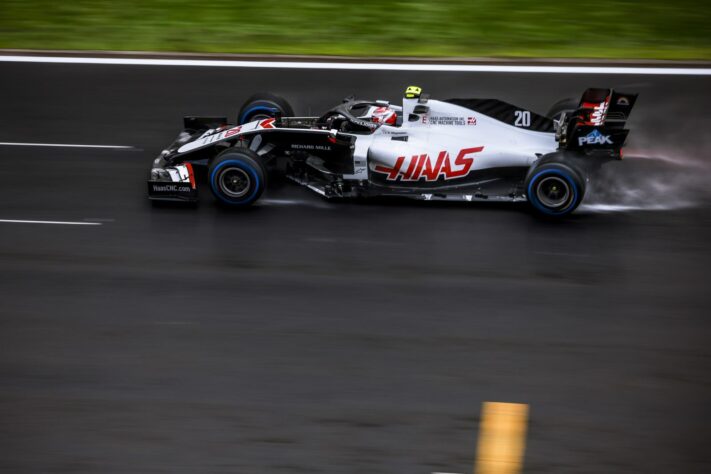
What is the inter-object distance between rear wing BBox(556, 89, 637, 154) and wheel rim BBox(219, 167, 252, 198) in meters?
3.67

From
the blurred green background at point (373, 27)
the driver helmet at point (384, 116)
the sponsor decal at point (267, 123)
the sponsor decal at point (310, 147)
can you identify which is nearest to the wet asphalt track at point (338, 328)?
the sponsor decal at point (310, 147)

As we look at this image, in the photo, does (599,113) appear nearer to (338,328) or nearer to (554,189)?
(554,189)

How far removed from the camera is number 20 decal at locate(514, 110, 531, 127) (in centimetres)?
1025

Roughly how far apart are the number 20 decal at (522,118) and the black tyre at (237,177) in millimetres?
3051

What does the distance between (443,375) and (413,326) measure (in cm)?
77

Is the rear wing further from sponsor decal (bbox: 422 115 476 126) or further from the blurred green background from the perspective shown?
the blurred green background

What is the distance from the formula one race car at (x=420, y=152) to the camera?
9781 mm

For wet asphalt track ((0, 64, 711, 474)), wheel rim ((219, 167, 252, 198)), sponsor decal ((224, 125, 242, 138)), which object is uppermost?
sponsor decal ((224, 125, 242, 138))

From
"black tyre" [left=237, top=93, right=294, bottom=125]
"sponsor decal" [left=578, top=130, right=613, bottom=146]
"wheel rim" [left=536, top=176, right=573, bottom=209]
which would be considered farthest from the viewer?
"black tyre" [left=237, top=93, right=294, bottom=125]

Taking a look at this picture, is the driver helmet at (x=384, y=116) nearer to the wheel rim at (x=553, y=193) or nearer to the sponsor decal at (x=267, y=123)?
the sponsor decal at (x=267, y=123)

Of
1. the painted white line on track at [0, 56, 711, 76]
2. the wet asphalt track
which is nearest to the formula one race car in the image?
the wet asphalt track

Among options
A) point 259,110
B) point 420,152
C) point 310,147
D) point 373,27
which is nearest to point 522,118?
point 420,152

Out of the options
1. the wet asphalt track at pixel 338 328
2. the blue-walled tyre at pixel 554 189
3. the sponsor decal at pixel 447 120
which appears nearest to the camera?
the wet asphalt track at pixel 338 328

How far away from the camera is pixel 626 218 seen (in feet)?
32.7
